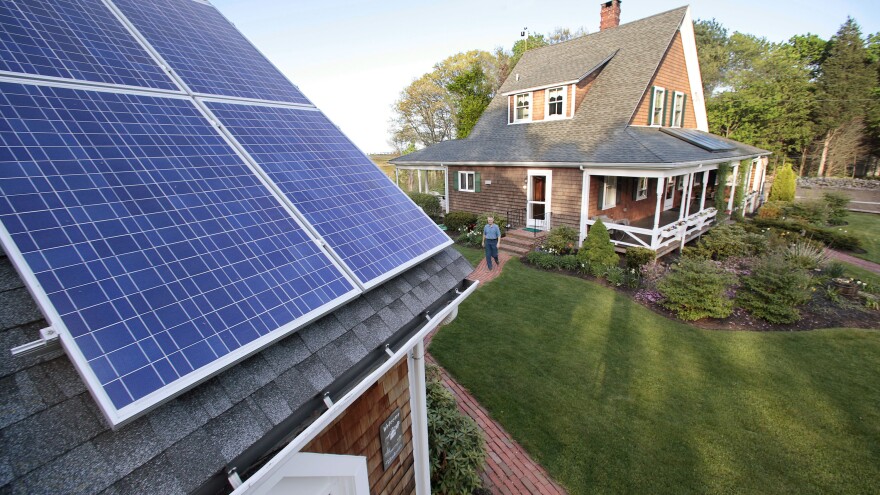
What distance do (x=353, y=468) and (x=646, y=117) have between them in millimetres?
17589

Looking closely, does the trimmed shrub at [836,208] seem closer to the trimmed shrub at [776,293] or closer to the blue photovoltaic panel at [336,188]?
the trimmed shrub at [776,293]

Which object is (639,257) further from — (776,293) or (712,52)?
(712,52)

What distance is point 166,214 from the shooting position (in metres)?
2.37

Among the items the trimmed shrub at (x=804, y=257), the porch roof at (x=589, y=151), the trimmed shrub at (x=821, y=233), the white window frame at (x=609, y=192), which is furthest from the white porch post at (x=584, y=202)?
the trimmed shrub at (x=821, y=233)

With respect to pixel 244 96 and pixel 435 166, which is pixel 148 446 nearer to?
pixel 244 96

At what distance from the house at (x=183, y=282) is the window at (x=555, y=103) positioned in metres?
15.2

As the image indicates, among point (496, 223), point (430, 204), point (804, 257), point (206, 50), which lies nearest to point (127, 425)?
point (206, 50)

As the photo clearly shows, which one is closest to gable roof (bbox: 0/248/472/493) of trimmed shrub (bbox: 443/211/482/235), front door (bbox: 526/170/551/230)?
front door (bbox: 526/170/551/230)

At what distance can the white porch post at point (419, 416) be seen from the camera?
416cm

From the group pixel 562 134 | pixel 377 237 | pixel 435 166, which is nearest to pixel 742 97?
pixel 562 134

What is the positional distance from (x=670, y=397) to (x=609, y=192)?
999cm

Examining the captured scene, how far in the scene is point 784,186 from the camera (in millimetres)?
21750

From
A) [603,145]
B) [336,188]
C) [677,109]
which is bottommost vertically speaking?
[336,188]

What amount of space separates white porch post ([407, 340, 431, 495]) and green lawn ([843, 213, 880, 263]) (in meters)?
18.7
